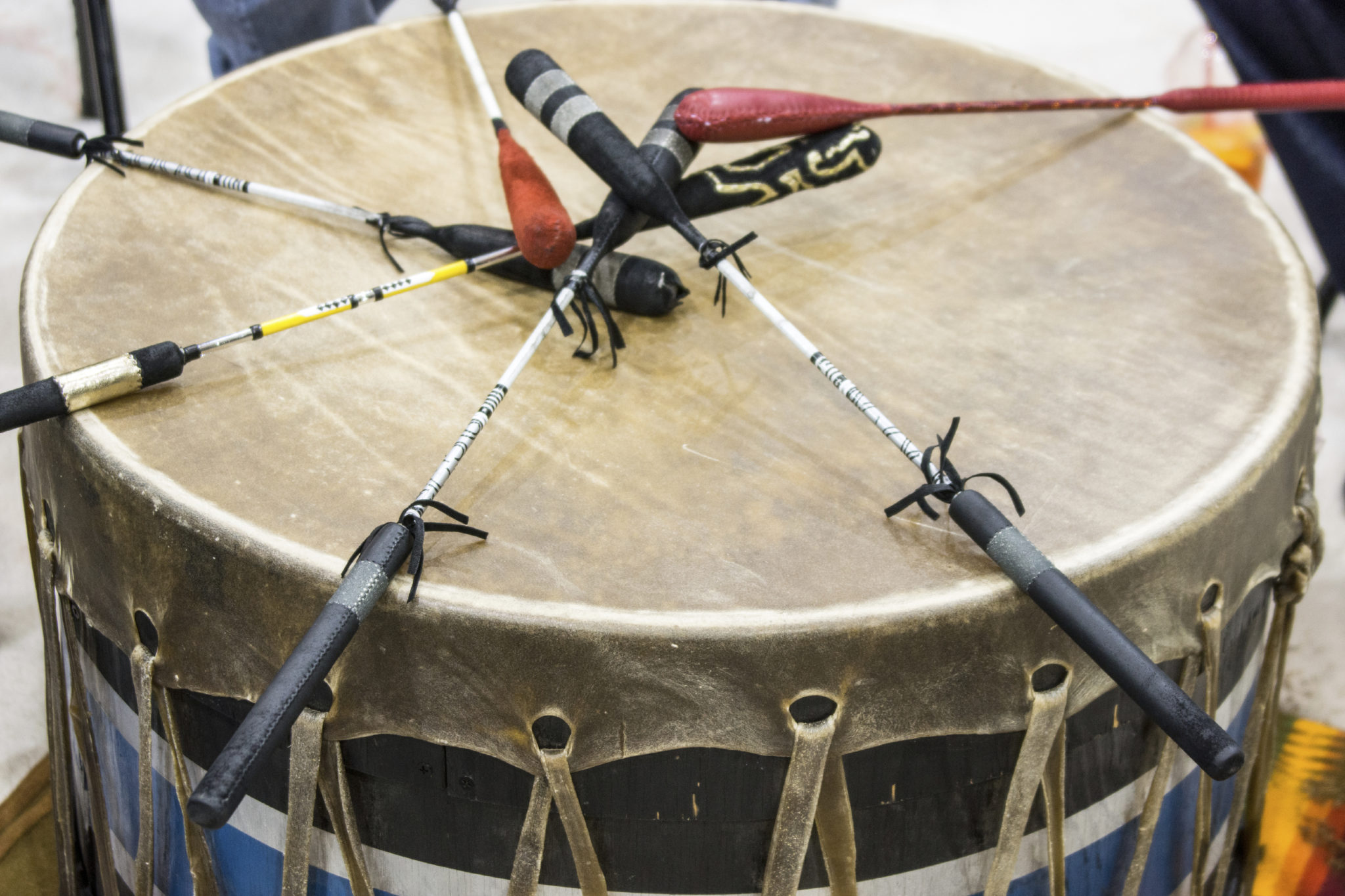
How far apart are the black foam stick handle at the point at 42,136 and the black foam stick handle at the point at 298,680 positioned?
544 mm

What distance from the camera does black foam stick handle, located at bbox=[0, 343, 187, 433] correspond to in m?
0.75

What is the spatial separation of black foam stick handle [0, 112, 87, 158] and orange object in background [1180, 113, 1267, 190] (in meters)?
1.77

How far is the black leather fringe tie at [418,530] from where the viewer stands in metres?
0.66

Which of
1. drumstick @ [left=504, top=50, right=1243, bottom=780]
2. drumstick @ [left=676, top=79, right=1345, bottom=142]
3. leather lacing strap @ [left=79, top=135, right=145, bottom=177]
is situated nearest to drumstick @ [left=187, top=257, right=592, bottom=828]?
drumstick @ [left=504, top=50, right=1243, bottom=780]

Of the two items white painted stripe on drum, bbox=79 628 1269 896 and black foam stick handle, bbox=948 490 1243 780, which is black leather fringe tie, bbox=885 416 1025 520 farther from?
white painted stripe on drum, bbox=79 628 1269 896

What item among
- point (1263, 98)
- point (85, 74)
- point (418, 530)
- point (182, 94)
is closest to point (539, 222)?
point (418, 530)

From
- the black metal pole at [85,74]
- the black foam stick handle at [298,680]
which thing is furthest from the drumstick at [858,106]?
the black metal pole at [85,74]

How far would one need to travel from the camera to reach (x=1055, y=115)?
116 cm

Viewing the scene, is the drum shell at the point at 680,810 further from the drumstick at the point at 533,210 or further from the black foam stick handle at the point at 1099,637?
the drumstick at the point at 533,210

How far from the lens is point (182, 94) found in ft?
8.23

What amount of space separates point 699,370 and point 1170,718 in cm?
38

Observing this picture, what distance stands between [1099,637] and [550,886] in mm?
340

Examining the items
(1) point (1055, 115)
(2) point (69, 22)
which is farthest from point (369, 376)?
(2) point (69, 22)

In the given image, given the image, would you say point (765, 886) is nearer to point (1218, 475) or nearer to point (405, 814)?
point (405, 814)
